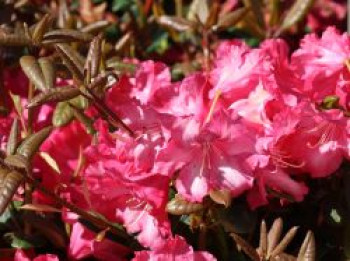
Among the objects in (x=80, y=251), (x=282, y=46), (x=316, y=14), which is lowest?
(x=316, y=14)

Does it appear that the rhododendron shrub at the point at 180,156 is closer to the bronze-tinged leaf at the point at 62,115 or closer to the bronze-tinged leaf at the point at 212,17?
the bronze-tinged leaf at the point at 62,115

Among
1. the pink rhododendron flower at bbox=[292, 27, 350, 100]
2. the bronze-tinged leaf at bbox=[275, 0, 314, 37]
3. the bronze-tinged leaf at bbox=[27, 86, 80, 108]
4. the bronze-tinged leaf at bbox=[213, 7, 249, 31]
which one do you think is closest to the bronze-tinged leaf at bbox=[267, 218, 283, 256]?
the pink rhododendron flower at bbox=[292, 27, 350, 100]

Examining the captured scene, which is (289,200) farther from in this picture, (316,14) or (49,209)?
(316,14)

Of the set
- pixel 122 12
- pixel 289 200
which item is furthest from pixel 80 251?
pixel 122 12

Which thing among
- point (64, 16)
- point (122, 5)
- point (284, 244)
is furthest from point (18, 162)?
point (122, 5)

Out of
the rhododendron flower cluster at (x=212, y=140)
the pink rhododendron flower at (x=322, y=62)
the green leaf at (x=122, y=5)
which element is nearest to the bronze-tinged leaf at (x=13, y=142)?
the rhododendron flower cluster at (x=212, y=140)
